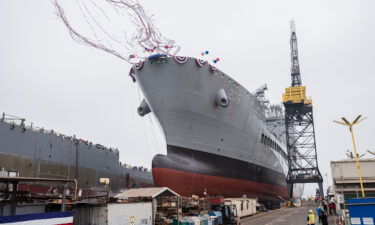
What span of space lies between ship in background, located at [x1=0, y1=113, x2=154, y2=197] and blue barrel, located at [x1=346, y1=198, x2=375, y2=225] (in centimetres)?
2274

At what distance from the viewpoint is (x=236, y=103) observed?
87.2 ft

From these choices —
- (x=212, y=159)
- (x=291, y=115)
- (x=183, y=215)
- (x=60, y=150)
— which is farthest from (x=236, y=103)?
(x=291, y=115)

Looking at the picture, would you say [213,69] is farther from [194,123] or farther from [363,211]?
[363,211]

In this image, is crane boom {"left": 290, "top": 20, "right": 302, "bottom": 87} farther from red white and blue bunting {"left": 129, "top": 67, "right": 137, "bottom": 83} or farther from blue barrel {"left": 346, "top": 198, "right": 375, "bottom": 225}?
blue barrel {"left": 346, "top": 198, "right": 375, "bottom": 225}

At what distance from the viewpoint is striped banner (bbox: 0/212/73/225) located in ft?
28.5

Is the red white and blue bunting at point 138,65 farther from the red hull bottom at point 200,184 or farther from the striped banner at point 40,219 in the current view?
the striped banner at point 40,219

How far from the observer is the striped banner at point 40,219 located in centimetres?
868

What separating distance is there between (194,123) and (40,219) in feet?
47.8

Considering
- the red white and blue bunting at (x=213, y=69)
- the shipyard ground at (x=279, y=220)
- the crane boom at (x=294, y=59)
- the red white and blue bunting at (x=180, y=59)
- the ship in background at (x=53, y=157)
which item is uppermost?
the crane boom at (x=294, y=59)

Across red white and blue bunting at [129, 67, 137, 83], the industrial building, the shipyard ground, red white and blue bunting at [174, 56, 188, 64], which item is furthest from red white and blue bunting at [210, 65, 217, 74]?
the shipyard ground

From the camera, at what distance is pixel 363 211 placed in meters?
7.13

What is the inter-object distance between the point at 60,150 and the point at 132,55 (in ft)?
44.9

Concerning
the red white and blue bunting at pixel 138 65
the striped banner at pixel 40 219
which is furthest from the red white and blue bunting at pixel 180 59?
the striped banner at pixel 40 219

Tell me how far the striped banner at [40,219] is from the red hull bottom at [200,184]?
34.5 feet
